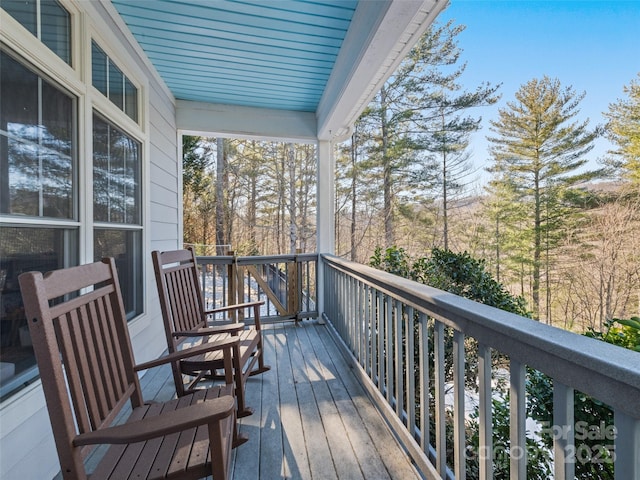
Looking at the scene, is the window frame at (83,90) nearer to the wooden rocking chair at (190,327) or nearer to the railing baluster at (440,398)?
the wooden rocking chair at (190,327)

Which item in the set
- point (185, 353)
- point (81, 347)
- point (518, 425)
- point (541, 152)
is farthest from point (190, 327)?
point (541, 152)

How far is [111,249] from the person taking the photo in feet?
7.66

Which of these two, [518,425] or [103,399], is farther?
[103,399]

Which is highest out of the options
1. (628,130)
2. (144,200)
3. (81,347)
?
(628,130)

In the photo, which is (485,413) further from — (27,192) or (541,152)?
(541,152)

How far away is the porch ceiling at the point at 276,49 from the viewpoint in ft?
7.07

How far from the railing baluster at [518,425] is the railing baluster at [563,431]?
0.12 m

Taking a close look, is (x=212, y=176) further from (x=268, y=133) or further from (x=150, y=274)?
(x=150, y=274)

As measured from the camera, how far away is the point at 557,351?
0.78 meters

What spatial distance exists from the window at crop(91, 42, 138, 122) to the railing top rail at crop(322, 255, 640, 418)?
263cm

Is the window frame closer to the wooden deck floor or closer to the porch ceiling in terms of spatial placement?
the porch ceiling

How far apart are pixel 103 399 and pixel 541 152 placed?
558 inches

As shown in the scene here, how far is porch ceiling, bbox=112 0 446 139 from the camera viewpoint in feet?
7.07

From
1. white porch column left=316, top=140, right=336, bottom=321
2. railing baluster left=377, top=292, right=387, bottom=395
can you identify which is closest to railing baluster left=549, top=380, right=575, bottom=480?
railing baluster left=377, top=292, right=387, bottom=395
